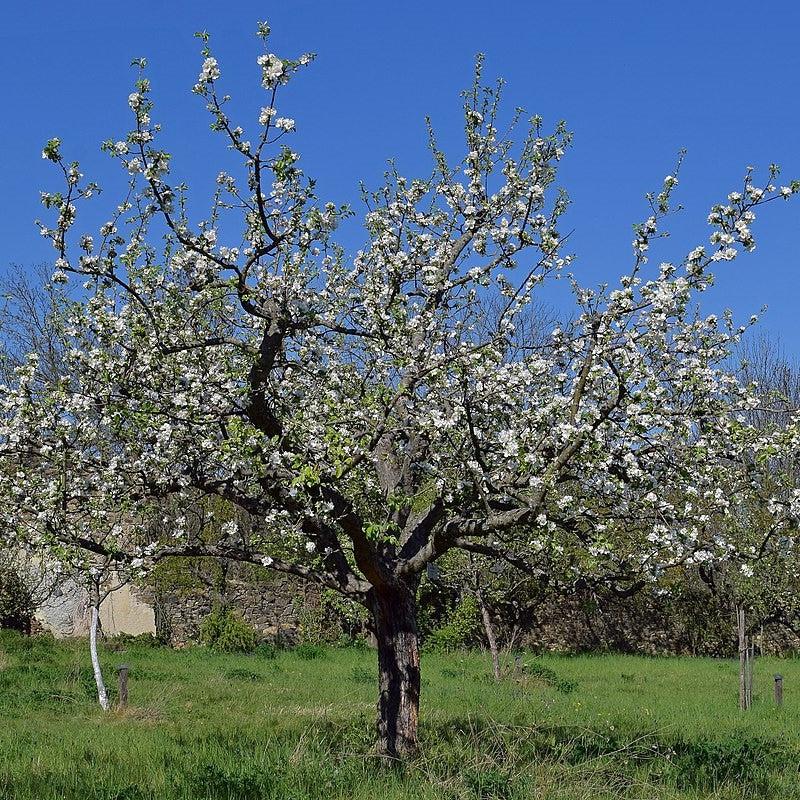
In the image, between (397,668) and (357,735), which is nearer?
(397,668)

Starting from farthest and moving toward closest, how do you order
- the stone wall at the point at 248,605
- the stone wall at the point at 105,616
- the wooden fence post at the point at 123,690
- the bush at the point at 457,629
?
1. the stone wall at the point at 105,616
2. the stone wall at the point at 248,605
3. the bush at the point at 457,629
4. the wooden fence post at the point at 123,690

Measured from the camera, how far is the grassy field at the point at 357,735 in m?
7.61

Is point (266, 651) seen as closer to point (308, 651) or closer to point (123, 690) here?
point (308, 651)

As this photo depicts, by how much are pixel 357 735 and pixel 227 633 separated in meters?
14.5

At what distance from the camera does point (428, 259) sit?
9.17 m

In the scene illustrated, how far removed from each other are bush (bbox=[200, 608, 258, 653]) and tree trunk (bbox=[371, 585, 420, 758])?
15477mm

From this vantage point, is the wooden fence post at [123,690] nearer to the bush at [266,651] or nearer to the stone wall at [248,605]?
the bush at [266,651]

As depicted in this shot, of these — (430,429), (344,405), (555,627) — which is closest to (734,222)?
(430,429)

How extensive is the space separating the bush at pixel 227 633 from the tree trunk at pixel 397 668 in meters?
15.5

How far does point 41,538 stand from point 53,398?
4.31 feet

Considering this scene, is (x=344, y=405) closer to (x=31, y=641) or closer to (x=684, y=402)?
(x=684, y=402)

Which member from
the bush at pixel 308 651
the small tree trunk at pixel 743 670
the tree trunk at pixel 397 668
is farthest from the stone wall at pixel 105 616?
the tree trunk at pixel 397 668

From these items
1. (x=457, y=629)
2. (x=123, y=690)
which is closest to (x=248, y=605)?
(x=457, y=629)

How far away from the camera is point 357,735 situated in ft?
32.5
